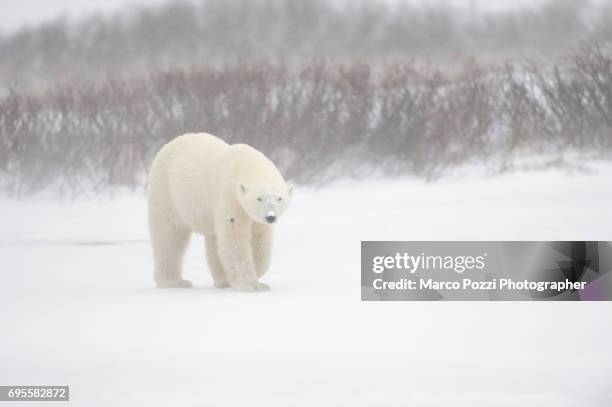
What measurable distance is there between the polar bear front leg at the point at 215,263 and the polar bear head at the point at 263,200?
447mm

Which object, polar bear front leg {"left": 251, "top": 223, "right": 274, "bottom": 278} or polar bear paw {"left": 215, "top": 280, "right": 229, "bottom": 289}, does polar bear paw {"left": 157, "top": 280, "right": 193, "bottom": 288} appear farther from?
polar bear front leg {"left": 251, "top": 223, "right": 274, "bottom": 278}

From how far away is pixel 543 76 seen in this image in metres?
8.00

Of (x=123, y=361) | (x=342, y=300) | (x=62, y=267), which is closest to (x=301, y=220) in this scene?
(x=62, y=267)

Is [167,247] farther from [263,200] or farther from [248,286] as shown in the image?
[263,200]

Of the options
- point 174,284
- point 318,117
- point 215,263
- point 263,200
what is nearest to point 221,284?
Answer: point 215,263

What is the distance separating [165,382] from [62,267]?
2.02 meters

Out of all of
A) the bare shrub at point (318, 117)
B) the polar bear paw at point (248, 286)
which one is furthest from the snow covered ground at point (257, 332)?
the bare shrub at point (318, 117)

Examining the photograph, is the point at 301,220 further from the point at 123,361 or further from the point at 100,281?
the point at 123,361

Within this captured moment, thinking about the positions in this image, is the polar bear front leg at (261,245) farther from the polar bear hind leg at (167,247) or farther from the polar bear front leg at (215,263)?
the polar bear hind leg at (167,247)

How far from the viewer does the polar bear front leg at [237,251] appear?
3.60 m

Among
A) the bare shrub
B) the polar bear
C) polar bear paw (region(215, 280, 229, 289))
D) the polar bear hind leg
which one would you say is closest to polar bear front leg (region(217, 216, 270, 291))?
the polar bear

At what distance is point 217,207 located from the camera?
146 inches

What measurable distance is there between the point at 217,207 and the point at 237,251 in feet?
0.67

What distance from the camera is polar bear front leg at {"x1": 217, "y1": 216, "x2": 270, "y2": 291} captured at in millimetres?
3604
